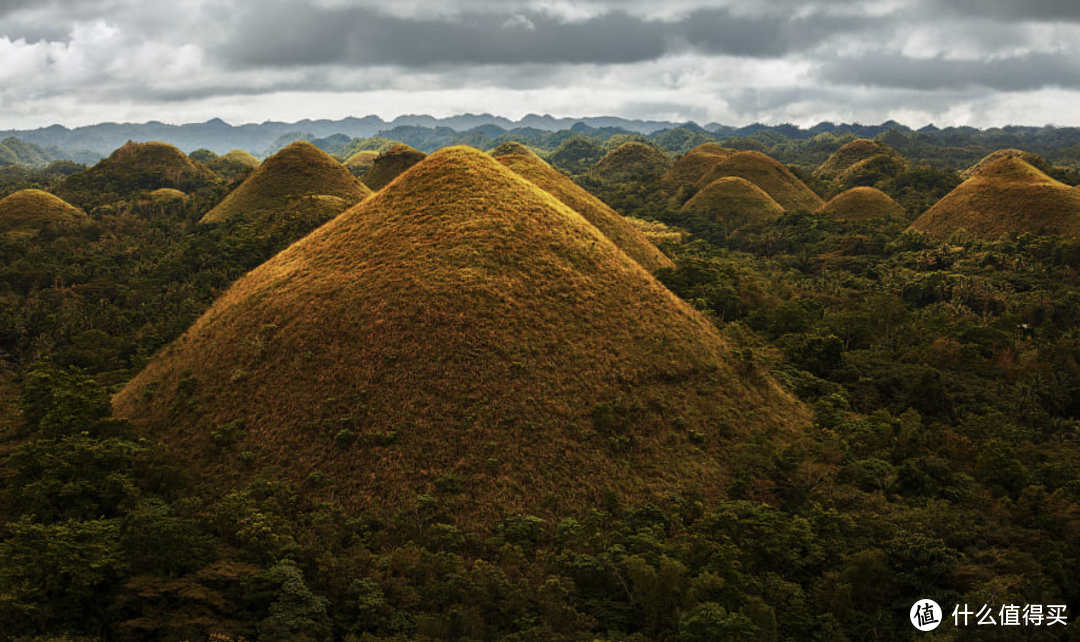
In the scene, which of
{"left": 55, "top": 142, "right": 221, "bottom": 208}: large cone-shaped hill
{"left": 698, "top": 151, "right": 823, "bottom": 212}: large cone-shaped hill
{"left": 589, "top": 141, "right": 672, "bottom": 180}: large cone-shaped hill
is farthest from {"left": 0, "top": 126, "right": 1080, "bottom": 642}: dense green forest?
{"left": 589, "top": 141, "right": 672, "bottom": 180}: large cone-shaped hill

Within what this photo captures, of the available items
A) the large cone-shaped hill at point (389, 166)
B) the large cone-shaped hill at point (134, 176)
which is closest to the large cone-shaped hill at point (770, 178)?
the large cone-shaped hill at point (389, 166)

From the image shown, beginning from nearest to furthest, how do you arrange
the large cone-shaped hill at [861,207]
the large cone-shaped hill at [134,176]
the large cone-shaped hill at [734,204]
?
the large cone-shaped hill at [861,207]
the large cone-shaped hill at [734,204]
the large cone-shaped hill at [134,176]

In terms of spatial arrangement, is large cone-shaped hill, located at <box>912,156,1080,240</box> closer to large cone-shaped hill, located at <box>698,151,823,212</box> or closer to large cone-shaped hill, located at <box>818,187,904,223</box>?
large cone-shaped hill, located at <box>818,187,904,223</box>

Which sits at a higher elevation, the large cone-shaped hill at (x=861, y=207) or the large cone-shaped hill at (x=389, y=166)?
the large cone-shaped hill at (x=389, y=166)

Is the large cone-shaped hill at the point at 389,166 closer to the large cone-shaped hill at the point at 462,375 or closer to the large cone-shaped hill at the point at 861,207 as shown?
the large cone-shaped hill at the point at 861,207

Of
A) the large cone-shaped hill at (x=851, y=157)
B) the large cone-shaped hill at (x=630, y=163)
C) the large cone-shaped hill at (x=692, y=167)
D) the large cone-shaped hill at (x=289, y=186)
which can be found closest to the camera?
the large cone-shaped hill at (x=289, y=186)

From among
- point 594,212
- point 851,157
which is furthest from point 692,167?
point 594,212
